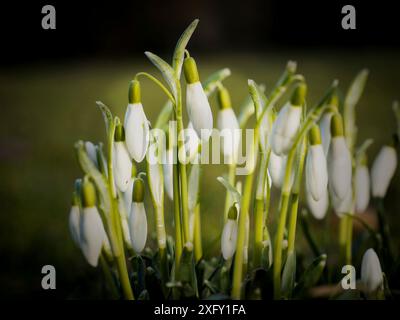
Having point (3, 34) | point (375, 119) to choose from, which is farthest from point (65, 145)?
point (375, 119)

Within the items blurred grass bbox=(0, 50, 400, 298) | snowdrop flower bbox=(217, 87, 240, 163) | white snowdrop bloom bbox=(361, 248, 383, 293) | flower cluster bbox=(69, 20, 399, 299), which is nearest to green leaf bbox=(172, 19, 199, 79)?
flower cluster bbox=(69, 20, 399, 299)

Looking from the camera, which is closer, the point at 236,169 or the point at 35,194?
the point at 236,169

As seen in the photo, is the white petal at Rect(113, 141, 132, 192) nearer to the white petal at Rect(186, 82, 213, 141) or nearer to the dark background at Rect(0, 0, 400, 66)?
the white petal at Rect(186, 82, 213, 141)

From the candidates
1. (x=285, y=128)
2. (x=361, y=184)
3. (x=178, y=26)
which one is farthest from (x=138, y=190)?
(x=178, y=26)

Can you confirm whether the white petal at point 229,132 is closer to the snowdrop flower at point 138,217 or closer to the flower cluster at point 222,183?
the flower cluster at point 222,183
